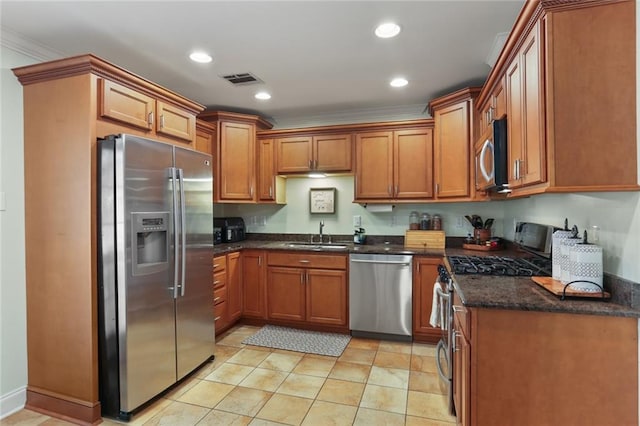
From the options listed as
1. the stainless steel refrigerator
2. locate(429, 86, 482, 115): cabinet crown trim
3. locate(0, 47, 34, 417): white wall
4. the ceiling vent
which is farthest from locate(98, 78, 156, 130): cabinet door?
locate(429, 86, 482, 115): cabinet crown trim

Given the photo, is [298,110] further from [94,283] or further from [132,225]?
[94,283]

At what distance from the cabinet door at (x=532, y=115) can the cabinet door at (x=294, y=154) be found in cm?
250

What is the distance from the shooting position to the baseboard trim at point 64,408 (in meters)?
2.11

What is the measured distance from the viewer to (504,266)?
7.30 feet

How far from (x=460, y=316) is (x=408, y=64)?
2009 millimetres

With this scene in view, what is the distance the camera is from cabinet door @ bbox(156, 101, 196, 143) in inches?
103

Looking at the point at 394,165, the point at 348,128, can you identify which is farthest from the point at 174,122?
the point at 394,165

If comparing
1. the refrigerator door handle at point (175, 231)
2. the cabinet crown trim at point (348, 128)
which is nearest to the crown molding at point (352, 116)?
the cabinet crown trim at point (348, 128)

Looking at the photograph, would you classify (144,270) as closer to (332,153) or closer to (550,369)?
(550,369)

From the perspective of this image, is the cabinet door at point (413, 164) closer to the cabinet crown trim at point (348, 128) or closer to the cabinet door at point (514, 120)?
the cabinet crown trim at point (348, 128)

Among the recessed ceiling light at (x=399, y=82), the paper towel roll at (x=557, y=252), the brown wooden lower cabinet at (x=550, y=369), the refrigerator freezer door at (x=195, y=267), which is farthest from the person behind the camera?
the recessed ceiling light at (x=399, y=82)

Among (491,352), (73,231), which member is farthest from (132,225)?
(491,352)

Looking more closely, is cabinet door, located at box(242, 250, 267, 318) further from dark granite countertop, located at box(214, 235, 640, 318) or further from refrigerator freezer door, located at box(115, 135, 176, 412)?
dark granite countertop, located at box(214, 235, 640, 318)

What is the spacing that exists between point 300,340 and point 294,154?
6.72 feet
